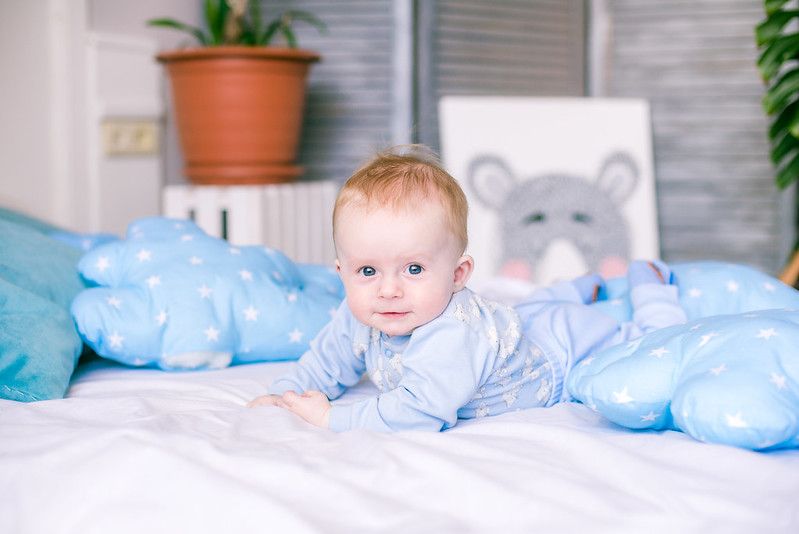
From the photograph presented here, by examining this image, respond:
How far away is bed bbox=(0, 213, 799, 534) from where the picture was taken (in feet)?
2.93

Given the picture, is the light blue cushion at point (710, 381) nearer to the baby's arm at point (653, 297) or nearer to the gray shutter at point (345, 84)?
the baby's arm at point (653, 297)

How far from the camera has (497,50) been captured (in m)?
3.35

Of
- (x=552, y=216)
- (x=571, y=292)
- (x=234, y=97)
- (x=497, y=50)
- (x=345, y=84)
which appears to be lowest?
(x=571, y=292)

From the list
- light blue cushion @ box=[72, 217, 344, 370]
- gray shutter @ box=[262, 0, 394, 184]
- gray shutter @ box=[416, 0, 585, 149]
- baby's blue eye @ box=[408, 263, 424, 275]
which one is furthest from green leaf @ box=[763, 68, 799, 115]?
baby's blue eye @ box=[408, 263, 424, 275]

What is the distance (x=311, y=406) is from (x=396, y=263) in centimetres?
23

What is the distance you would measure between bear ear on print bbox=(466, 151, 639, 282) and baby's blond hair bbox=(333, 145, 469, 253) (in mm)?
1874

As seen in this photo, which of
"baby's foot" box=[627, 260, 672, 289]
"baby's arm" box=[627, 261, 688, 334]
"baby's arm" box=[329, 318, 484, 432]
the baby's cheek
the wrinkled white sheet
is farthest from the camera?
the baby's cheek

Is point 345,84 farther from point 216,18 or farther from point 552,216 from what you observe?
point 552,216

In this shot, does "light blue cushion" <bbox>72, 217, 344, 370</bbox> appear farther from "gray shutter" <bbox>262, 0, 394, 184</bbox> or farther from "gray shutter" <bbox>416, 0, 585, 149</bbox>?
"gray shutter" <bbox>416, 0, 585, 149</bbox>

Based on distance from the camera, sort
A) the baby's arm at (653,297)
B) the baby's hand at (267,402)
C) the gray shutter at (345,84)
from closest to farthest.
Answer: the baby's hand at (267,402), the baby's arm at (653,297), the gray shutter at (345,84)

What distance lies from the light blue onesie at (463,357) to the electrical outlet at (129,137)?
146 centimetres

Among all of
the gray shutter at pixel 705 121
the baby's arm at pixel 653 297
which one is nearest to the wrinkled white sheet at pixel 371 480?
the baby's arm at pixel 653 297

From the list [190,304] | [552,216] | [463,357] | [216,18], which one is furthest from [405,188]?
[552,216]

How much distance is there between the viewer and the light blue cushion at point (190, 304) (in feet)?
5.14
